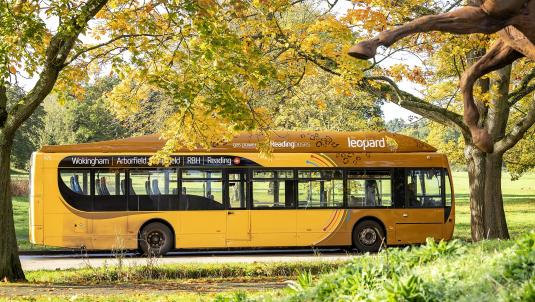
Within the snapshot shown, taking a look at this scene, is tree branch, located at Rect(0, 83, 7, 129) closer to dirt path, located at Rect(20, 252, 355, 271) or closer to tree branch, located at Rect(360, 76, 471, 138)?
dirt path, located at Rect(20, 252, 355, 271)

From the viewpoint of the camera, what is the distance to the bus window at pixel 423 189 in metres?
20.8

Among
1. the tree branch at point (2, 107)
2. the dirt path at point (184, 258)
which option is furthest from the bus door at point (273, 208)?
the tree branch at point (2, 107)

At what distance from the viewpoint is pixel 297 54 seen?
1641 centimetres

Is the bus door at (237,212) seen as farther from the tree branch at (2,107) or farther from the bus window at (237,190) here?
the tree branch at (2,107)

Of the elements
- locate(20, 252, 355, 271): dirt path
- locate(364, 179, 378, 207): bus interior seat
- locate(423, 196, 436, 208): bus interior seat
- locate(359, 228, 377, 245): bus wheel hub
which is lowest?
locate(20, 252, 355, 271): dirt path

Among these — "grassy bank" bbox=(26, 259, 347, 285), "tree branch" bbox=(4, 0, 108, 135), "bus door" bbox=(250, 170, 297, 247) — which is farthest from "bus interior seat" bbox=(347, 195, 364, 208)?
"tree branch" bbox=(4, 0, 108, 135)

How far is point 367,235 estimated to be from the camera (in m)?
20.5

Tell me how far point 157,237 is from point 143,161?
2016 millimetres

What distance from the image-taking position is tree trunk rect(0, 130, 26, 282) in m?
13.6

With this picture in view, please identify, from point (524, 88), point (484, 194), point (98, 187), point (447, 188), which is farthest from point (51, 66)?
point (447, 188)

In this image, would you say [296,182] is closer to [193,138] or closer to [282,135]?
[282,135]

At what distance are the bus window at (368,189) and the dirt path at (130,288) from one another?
7057 mm

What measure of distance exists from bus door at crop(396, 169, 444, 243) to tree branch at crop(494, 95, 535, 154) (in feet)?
9.94

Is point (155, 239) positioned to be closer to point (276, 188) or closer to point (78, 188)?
point (78, 188)
